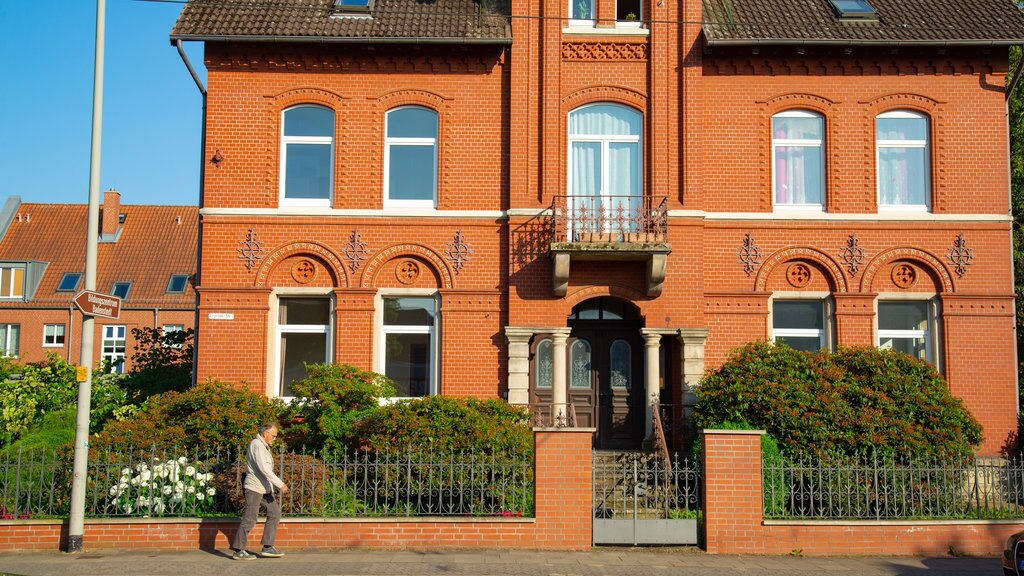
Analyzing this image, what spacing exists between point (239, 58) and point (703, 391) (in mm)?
10399

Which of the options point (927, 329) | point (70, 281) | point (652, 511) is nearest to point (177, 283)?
point (70, 281)

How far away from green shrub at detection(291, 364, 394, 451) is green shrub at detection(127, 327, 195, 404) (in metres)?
5.31

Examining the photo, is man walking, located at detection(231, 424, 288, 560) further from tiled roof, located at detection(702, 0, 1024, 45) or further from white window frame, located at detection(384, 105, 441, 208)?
tiled roof, located at detection(702, 0, 1024, 45)

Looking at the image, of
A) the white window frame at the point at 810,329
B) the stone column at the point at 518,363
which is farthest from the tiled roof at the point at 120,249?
the white window frame at the point at 810,329

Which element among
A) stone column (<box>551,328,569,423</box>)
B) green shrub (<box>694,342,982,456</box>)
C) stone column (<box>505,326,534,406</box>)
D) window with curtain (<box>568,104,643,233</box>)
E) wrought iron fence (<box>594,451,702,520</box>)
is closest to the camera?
wrought iron fence (<box>594,451,702,520</box>)

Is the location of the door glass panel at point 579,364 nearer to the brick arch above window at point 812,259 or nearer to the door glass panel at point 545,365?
the door glass panel at point 545,365

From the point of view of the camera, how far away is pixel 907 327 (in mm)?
16844

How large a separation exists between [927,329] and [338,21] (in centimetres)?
1243

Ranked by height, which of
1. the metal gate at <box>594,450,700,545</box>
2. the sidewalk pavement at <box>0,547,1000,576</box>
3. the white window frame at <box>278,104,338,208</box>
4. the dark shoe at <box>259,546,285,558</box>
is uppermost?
the white window frame at <box>278,104,338,208</box>

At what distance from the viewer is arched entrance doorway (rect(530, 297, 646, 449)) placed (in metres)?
16.7

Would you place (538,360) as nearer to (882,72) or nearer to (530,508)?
(530,508)

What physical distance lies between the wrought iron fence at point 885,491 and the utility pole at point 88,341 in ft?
28.5

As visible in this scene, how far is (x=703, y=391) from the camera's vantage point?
1441 cm

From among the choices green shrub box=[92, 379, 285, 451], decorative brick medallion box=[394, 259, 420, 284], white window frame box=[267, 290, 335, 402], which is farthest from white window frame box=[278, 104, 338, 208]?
green shrub box=[92, 379, 285, 451]
